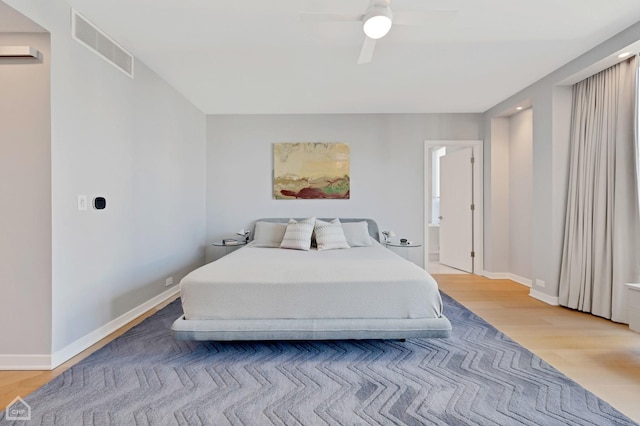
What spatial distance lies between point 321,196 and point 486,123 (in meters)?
2.81

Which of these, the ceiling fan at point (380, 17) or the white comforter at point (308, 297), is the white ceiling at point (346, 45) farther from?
the white comforter at point (308, 297)

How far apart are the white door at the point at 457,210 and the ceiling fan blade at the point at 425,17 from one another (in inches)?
128

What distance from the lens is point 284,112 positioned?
467 cm

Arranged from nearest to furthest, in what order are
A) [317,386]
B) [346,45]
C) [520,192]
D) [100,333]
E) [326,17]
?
[317,386]
[326,17]
[100,333]
[346,45]
[520,192]

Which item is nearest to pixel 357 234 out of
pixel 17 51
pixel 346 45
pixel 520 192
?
pixel 346 45

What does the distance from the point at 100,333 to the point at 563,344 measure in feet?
12.5

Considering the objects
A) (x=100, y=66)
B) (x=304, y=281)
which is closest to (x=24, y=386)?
(x=304, y=281)

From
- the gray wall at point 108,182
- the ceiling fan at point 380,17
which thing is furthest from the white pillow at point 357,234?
the ceiling fan at point 380,17

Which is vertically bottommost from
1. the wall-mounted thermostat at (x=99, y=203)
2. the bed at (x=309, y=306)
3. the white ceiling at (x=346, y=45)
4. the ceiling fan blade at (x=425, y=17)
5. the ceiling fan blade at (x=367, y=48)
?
the bed at (x=309, y=306)

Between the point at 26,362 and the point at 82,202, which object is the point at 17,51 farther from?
the point at 26,362

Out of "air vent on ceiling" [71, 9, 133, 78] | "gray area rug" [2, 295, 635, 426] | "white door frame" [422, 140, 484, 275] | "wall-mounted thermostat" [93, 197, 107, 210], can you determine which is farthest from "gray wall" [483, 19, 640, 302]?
"wall-mounted thermostat" [93, 197, 107, 210]

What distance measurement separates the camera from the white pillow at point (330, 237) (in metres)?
3.77

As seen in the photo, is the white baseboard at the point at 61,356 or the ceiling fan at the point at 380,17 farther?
the white baseboard at the point at 61,356

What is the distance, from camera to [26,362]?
6.79 ft
